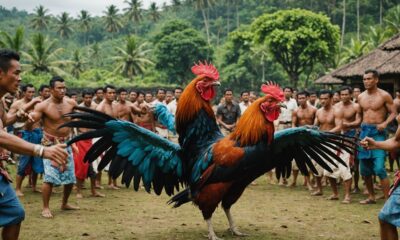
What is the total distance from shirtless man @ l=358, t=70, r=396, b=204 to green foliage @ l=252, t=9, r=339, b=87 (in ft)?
96.3

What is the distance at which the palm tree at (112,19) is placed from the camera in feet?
234

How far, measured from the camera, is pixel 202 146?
593 cm

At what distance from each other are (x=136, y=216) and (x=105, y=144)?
1.87 metres

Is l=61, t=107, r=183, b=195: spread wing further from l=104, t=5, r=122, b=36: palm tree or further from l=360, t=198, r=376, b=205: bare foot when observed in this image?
l=104, t=5, r=122, b=36: palm tree

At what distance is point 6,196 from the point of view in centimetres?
404

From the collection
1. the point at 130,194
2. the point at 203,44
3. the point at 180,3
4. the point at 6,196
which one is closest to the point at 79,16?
the point at 180,3

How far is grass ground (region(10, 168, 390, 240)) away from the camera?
20.5 feet

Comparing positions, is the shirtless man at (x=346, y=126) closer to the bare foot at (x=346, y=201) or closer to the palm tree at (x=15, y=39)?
the bare foot at (x=346, y=201)

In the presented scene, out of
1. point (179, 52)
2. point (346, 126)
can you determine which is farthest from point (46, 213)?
point (179, 52)

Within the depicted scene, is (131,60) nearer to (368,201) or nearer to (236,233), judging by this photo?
(368,201)

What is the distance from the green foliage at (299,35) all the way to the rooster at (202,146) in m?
31.8

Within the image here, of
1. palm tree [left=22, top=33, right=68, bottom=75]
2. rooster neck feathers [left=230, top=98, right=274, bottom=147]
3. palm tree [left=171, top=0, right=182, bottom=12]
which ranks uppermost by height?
palm tree [left=171, top=0, right=182, bottom=12]

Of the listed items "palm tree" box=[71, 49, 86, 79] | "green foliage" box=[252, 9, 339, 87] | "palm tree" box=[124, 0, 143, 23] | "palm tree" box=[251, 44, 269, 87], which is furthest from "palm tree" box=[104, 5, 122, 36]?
"green foliage" box=[252, 9, 339, 87]

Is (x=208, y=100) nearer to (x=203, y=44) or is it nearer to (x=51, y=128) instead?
(x=51, y=128)
